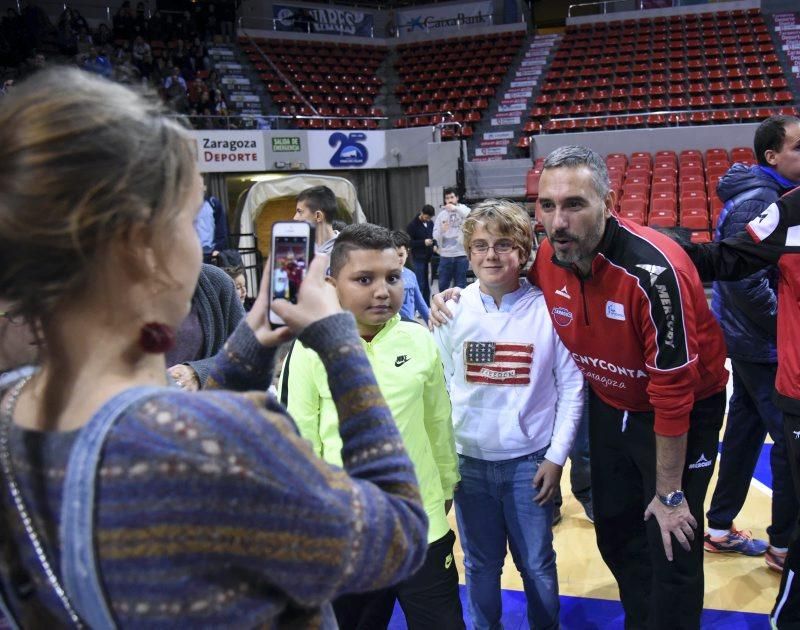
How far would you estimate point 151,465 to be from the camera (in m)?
0.65

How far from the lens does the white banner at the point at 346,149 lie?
1270cm

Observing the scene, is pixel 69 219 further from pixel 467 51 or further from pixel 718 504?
pixel 467 51

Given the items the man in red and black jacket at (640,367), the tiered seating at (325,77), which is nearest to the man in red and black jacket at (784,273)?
the man in red and black jacket at (640,367)

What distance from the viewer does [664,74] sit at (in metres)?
15.9

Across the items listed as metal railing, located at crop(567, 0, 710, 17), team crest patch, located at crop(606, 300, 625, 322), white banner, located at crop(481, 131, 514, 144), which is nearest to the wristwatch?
team crest patch, located at crop(606, 300, 625, 322)

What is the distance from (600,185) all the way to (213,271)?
4.01 feet

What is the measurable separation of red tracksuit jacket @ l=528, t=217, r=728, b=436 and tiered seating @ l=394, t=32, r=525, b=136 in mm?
12948

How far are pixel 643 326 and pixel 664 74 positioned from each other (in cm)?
1596

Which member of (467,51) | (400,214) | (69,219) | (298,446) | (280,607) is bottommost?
(400,214)

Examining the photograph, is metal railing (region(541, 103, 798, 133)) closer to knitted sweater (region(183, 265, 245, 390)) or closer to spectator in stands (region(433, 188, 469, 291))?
spectator in stands (region(433, 188, 469, 291))

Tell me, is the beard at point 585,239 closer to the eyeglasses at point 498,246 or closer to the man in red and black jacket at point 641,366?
the man in red and black jacket at point 641,366

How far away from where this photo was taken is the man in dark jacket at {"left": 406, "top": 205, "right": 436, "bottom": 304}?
372 inches

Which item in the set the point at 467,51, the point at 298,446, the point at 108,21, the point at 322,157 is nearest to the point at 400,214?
the point at 322,157

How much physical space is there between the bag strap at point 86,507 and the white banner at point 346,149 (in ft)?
40.6
